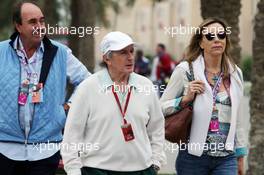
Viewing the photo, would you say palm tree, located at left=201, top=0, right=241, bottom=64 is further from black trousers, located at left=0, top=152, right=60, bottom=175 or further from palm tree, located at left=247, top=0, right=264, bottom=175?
black trousers, located at left=0, top=152, right=60, bottom=175

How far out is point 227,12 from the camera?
30.1 ft

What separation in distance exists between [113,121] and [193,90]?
89 centimetres

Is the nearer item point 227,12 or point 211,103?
point 211,103

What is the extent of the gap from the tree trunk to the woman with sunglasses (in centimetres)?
909

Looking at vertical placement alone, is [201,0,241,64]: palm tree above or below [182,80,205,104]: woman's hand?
above

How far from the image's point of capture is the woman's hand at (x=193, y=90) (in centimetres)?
569

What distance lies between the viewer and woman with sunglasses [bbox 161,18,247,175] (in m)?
5.68

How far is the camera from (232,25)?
363 inches

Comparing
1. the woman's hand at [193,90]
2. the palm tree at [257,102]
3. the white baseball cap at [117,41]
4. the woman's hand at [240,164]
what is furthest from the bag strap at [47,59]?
the palm tree at [257,102]

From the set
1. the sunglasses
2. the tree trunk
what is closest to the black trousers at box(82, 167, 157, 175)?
the sunglasses

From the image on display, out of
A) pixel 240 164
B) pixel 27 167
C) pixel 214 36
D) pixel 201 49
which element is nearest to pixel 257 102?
pixel 240 164

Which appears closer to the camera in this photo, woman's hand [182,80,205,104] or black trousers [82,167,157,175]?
black trousers [82,167,157,175]

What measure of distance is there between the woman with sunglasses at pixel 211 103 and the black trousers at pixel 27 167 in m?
0.95

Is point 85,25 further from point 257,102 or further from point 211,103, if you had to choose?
point 211,103
